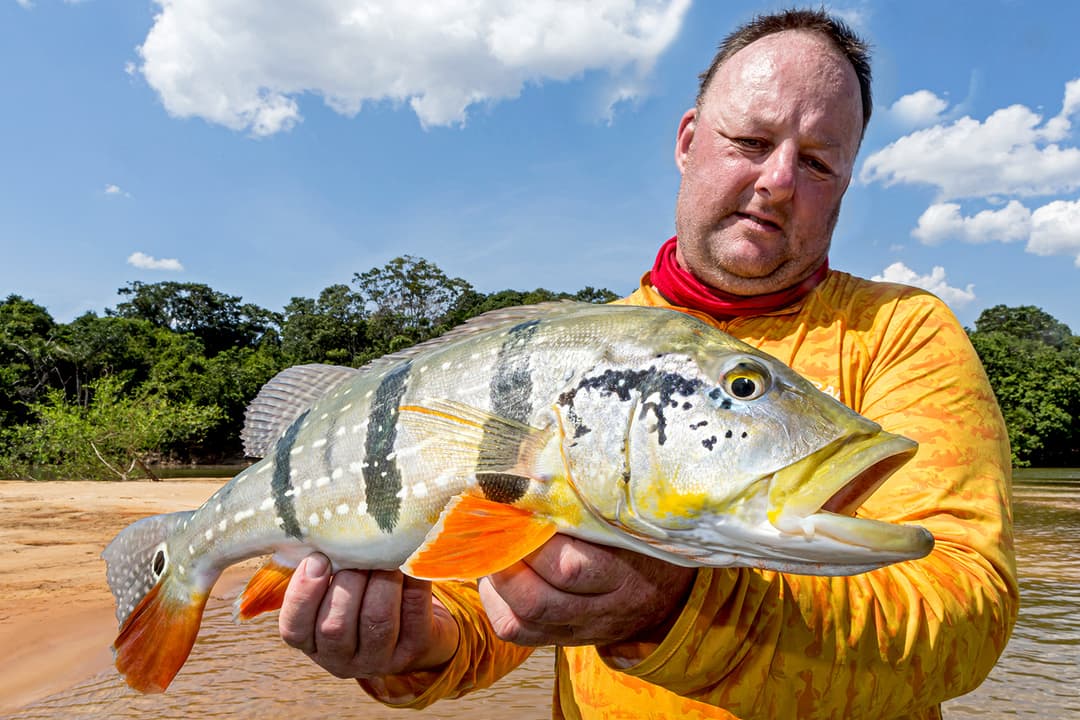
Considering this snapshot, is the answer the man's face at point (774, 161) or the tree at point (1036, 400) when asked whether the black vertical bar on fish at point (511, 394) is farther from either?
the tree at point (1036, 400)

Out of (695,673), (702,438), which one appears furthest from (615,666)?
(702,438)

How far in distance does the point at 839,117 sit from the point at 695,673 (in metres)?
2.00

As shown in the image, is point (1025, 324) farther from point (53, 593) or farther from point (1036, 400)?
point (53, 593)

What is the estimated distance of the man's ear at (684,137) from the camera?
2.95 meters

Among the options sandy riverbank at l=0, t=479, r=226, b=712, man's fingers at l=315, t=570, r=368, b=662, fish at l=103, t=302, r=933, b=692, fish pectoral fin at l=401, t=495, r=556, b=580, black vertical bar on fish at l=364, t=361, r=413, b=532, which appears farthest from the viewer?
sandy riverbank at l=0, t=479, r=226, b=712

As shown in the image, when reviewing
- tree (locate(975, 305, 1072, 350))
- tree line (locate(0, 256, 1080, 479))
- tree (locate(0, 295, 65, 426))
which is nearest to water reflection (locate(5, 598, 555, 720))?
tree line (locate(0, 256, 1080, 479))

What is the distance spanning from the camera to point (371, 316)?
5544 centimetres

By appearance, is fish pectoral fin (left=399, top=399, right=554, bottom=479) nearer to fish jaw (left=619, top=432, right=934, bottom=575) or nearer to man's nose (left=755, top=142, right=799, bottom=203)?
fish jaw (left=619, top=432, right=934, bottom=575)

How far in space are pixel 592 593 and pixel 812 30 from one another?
2.20 metres

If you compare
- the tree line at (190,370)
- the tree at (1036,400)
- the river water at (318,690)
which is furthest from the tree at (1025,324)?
the river water at (318,690)

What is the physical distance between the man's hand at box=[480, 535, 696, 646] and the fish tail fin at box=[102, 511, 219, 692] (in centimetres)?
137

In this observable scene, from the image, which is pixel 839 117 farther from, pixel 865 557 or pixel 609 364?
pixel 865 557

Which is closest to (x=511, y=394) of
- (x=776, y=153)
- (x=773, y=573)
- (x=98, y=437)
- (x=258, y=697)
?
(x=773, y=573)

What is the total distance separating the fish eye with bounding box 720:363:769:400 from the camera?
157 cm
